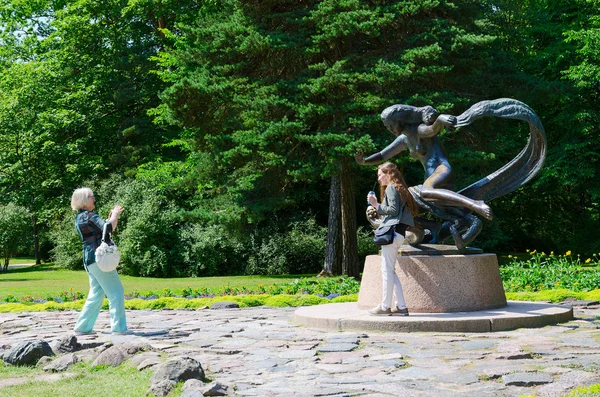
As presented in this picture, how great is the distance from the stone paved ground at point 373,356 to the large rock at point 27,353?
0.92 m

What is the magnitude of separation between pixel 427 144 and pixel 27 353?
612cm

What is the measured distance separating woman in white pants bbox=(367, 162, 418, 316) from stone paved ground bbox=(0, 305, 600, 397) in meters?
0.71

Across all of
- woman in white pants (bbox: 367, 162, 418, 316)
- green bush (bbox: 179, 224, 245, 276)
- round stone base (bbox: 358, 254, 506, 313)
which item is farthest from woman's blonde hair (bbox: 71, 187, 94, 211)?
green bush (bbox: 179, 224, 245, 276)

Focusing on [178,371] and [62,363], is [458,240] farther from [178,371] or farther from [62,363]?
[62,363]

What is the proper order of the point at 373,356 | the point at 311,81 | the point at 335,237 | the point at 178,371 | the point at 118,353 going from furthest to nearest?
the point at 335,237 → the point at 311,81 → the point at 118,353 → the point at 373,356 → the point at 178,371

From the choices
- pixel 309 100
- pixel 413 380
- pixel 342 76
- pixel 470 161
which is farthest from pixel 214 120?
pixel 413 380

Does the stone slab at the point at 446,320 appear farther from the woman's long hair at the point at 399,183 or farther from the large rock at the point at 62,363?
the large rock at the point at 62,363

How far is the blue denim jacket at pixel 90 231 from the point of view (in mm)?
8953

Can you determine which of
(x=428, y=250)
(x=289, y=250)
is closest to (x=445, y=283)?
(x=428, y=250)

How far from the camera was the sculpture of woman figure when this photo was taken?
33.8 feet

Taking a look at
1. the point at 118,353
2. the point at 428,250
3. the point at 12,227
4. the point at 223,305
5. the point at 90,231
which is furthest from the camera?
the point at 12,227

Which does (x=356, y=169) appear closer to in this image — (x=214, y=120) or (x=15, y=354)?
(x=214, y=120)

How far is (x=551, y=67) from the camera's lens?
28000 mm

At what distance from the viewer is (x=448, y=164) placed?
10.5 meters
